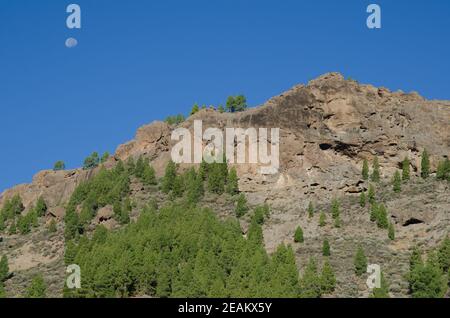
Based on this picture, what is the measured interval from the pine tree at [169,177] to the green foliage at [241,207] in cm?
1332

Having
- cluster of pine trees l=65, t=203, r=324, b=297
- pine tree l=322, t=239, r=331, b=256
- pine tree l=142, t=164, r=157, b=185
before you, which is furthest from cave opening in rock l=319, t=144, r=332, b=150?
pine tree l=322, t=239, r=331, b=256

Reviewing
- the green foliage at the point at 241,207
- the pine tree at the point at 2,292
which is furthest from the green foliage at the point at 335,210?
the pine tree at the point at 2,292

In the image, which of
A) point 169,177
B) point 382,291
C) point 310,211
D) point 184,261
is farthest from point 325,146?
point 382,291

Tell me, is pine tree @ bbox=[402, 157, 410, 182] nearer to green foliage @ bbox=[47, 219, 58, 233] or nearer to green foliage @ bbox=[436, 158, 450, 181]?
green foliage @ bbox=[436, 158, 450, 181]

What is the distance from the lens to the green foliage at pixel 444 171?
156875mm

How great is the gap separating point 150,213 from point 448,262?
154 feet

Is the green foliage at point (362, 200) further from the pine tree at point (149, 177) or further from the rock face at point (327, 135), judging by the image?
the pine tree at point (149, 177)

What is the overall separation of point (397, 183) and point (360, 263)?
3243 cm

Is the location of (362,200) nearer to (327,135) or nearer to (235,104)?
(327,135)

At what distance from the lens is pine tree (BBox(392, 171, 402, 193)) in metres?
155

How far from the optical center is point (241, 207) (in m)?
153
